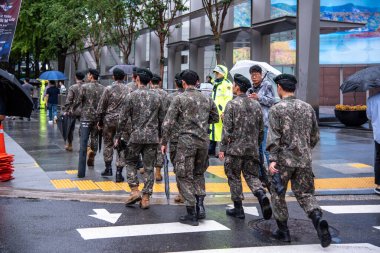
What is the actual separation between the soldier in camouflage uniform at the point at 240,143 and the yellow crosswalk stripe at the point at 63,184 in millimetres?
3250

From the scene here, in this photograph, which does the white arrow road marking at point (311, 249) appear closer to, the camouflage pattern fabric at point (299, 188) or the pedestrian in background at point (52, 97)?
the camouflage pattern fabric at point (299, 188)

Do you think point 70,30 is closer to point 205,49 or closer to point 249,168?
point 205,49

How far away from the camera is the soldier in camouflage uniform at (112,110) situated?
33.9ft

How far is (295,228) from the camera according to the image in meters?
7.18

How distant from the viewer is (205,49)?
101ft

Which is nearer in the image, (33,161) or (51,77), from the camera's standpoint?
(33,161)

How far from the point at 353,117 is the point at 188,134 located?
15.5 m

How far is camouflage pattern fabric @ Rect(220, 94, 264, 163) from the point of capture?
296 inches

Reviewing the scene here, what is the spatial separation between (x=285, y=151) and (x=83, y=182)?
15.7 feet

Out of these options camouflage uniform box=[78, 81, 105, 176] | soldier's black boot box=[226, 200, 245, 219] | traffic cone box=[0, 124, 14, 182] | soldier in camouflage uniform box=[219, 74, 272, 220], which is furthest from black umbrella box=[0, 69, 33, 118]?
soldier's black boot box=[226, 200, 245, 219]

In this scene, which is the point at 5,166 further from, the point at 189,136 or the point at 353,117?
the point at 353,117

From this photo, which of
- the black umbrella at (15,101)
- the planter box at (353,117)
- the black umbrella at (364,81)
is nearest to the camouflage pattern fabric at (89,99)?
the black umbrella at (15,101)

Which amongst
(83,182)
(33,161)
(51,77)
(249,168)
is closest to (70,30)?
(51,77)

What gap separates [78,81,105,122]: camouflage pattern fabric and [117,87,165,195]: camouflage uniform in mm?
3478
